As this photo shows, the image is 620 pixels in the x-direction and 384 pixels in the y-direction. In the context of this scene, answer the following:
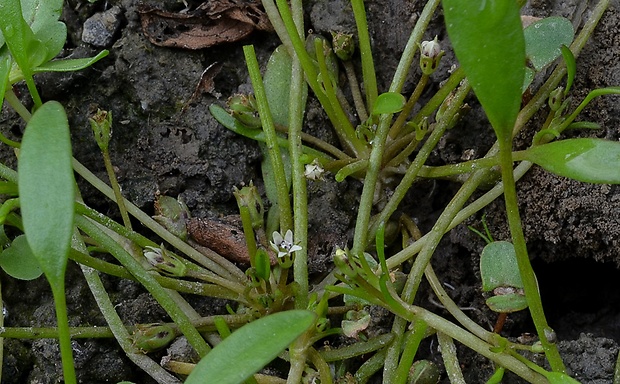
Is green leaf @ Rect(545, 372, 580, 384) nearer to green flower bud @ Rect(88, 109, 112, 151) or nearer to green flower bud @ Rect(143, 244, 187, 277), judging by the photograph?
green flower bud @ Rect(143, 244, 187, 277)

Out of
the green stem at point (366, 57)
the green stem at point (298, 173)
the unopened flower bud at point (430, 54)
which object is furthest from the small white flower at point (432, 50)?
the green stem at point (298, 173)

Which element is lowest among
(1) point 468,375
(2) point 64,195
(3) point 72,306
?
(1) point 468,375

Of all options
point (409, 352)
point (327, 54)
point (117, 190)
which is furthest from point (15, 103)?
point (409, 352)

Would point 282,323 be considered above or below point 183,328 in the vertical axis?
above

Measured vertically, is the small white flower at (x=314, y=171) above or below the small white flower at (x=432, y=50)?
below

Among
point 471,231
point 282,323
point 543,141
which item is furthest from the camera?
point 471,231

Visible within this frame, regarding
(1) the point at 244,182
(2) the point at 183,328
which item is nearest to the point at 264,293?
(2) the point at 183,328

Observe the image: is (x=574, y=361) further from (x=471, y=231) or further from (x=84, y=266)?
(x=84, y=266)

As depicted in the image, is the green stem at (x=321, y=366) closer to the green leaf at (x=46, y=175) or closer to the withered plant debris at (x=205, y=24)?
the green leaf at (x=46, y=175)
